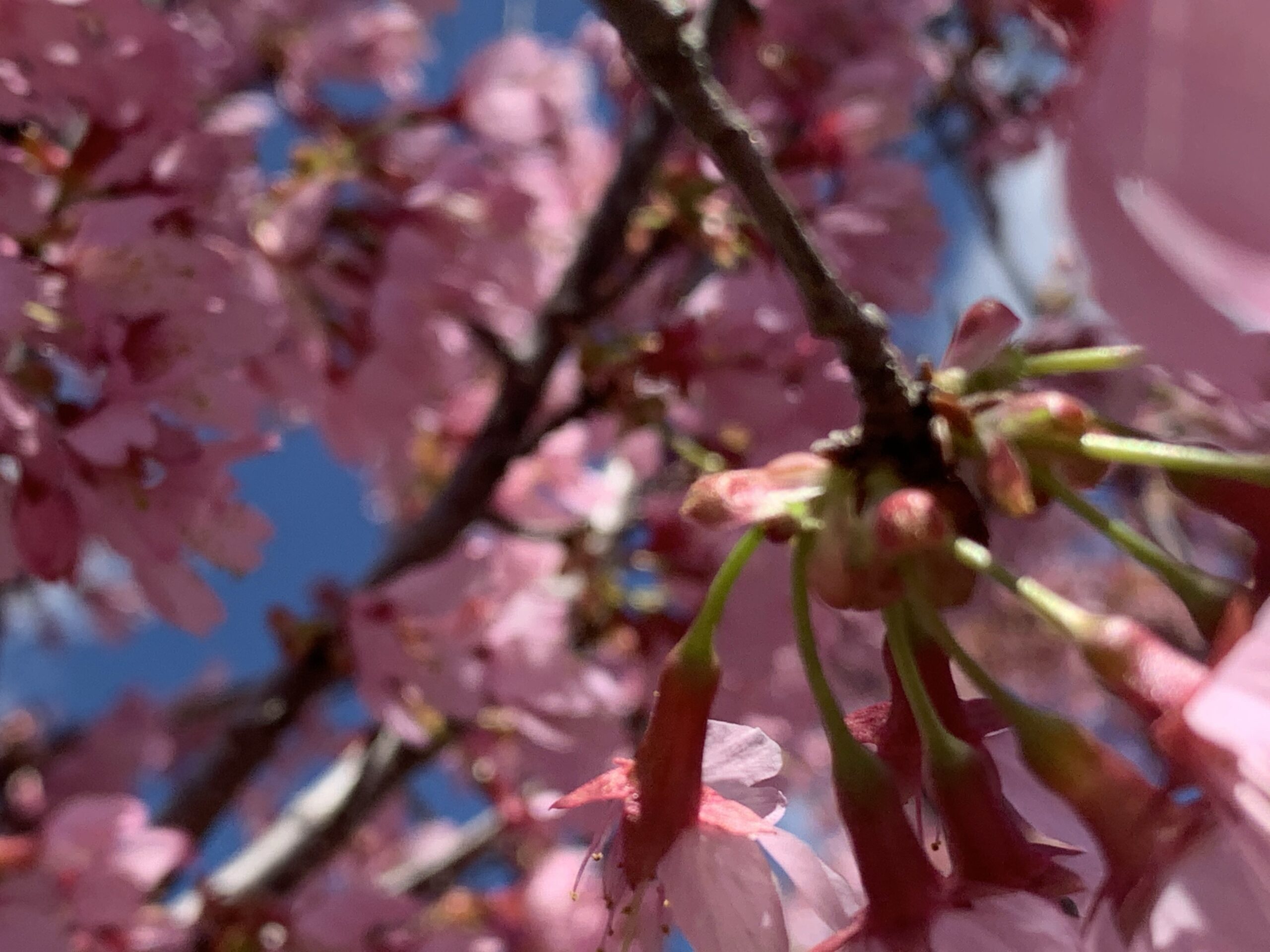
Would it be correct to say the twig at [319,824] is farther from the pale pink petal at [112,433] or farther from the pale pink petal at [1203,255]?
the pale pink petal at [1203,255]

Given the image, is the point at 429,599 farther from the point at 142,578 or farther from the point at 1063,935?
the point at 1063,935

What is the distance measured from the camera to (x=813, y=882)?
32 cm

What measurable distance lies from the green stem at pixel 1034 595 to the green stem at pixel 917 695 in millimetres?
28

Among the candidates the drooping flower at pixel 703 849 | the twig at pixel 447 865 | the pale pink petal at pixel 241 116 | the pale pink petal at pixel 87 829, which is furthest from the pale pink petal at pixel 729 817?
the twig at pixel 447 865

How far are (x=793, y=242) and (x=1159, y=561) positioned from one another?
0.54 ft

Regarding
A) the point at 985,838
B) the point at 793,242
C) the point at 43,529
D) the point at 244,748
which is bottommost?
the point at 244,748

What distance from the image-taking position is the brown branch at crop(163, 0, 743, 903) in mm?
890

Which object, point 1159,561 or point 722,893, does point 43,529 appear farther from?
point 1159,561

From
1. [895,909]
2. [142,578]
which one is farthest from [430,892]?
[895,909]

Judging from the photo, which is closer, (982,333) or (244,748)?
(982,333)

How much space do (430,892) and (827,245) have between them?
1063 mm

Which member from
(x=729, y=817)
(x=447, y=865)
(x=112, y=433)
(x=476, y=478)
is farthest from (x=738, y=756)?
(x=447, y=865)

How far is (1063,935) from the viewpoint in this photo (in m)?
0.27

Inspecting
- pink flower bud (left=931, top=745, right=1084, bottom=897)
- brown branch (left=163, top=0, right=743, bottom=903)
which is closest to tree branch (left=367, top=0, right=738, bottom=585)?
brown branch (left=163, top=0, right=743, bottom=903)
